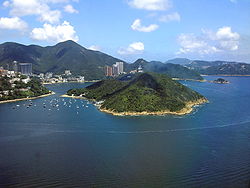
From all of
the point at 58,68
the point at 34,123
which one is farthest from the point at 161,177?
the point at 58,68

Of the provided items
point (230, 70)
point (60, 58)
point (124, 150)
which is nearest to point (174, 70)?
point (230, 70)

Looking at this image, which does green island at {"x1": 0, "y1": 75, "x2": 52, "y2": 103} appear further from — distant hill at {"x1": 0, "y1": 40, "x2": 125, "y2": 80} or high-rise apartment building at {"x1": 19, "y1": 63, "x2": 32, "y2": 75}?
distant hill at {"x1": 0, "y1": 40, "x2": 125, "y2": 80}

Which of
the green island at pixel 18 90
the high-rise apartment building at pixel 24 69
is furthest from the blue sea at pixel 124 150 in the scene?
the high-rise apartment building at pixel 24 69

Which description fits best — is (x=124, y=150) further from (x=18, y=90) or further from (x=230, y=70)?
(x=230, y=70)

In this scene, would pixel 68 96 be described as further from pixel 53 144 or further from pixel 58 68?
pixel 58 68

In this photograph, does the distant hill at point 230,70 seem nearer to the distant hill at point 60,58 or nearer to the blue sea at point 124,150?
the distant hill at point 60,58
